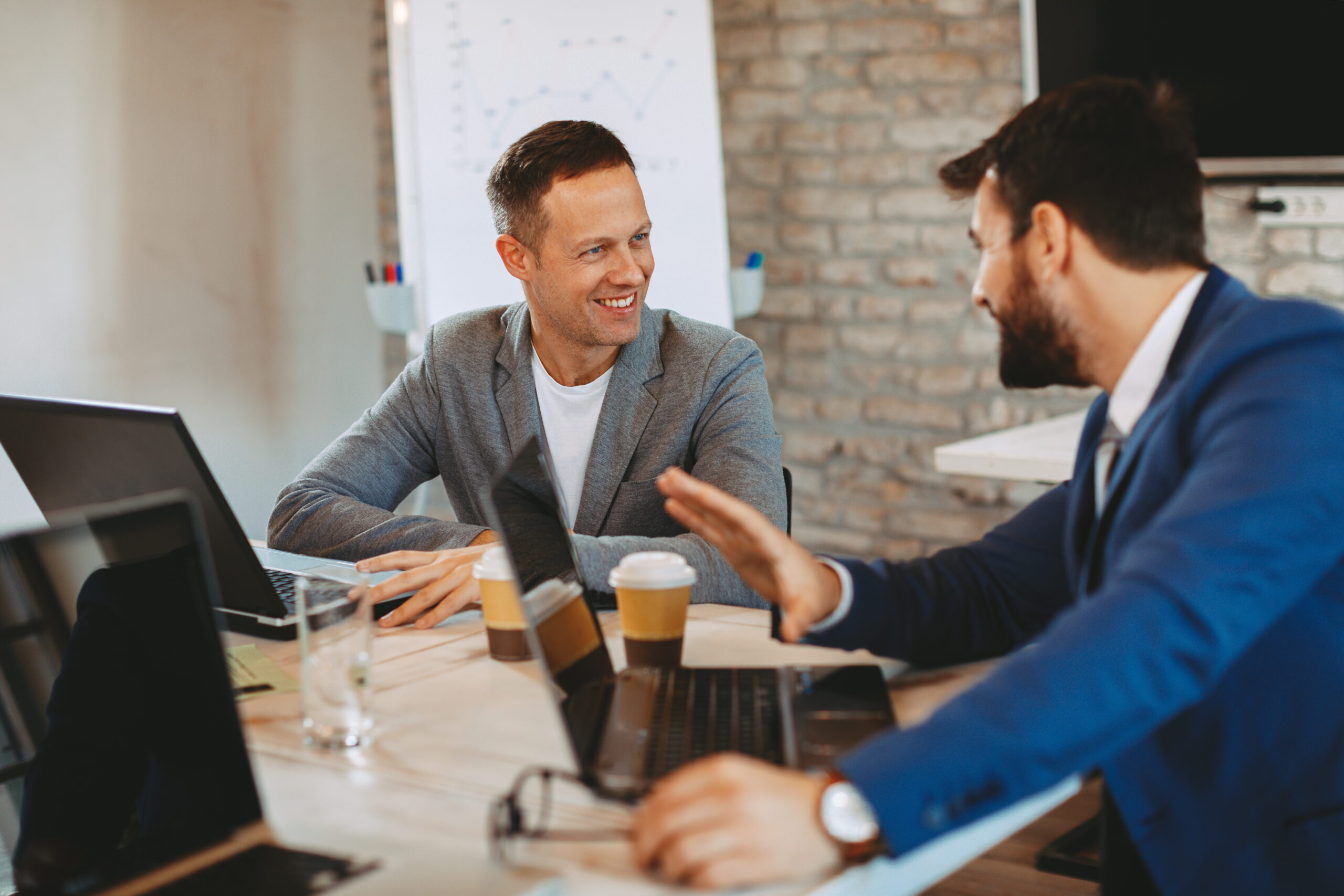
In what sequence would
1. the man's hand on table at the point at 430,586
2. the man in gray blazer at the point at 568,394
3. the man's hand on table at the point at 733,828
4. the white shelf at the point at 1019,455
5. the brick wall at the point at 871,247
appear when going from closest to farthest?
the man's hand on table at the point at 733,828, the man's hand on table at the point at 430,586, the man in gray blazer at the point at 568,394, the white shelf at the point at 1019,455, the brick wall at the point at 871,247

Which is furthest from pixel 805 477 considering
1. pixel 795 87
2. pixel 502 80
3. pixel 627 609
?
pixel 627 609

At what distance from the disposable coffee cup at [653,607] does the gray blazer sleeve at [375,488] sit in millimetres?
539

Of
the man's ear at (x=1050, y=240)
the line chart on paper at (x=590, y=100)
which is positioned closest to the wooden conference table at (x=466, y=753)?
the man's ear at (x=1050, y=240)

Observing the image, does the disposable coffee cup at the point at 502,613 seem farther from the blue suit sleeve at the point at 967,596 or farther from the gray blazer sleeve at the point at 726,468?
the blue suit sleeve at the point at 967,596

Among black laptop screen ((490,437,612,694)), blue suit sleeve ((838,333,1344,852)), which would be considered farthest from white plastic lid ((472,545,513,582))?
blue suit sleeve ((838,333,1344,852))

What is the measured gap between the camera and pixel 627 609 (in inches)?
45.7

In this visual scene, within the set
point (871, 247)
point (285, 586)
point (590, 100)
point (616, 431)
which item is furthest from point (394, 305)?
point (285, 586)

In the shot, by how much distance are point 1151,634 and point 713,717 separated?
383 millimetres

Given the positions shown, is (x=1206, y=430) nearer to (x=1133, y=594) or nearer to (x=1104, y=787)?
(x=1133, y=594)

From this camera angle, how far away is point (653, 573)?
45.6 inches

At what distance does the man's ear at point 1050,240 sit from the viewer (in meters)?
1.08

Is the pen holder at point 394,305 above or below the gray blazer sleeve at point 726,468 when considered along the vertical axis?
above

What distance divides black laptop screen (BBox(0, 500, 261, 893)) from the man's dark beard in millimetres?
769

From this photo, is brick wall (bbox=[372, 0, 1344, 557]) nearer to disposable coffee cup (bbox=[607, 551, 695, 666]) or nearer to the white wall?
the white wall
